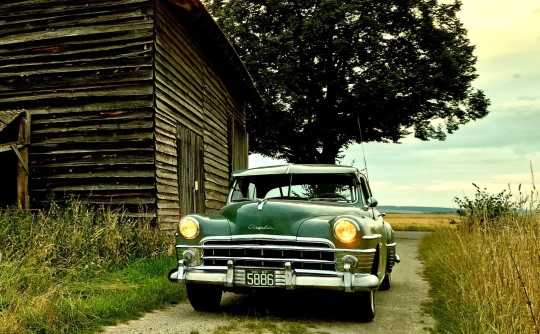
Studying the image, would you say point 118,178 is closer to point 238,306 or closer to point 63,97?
point 63,97

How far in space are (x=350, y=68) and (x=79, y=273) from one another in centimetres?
1793

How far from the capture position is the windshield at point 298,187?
603 centimetres

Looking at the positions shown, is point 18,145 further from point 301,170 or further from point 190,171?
point 301,170

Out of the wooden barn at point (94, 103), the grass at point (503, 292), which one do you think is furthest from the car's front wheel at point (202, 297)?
the wooden barn at point (94, 103)

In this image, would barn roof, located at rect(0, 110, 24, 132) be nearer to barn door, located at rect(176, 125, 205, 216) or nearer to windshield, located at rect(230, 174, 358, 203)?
barn door, located at rect(176, 125, 205, 216)

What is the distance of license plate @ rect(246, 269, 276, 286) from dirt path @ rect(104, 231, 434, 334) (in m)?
0.43

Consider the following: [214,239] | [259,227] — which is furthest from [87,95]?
[259,227]

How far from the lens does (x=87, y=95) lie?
10.2m

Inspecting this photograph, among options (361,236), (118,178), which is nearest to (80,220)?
(118,178)

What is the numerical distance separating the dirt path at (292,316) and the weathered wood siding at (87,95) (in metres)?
4.24

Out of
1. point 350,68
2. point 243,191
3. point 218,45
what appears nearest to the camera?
point 243,191

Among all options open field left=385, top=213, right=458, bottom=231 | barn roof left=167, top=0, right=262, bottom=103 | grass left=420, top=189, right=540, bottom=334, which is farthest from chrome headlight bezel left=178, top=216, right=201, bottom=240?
open field left=385, top=213, right=458, bottom=231

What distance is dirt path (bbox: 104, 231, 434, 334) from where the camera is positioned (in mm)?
4840

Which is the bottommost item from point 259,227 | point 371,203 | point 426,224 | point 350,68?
point 426,224
